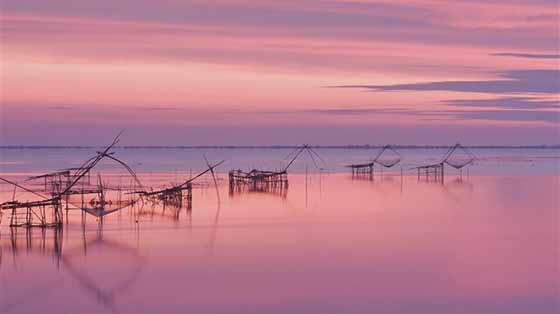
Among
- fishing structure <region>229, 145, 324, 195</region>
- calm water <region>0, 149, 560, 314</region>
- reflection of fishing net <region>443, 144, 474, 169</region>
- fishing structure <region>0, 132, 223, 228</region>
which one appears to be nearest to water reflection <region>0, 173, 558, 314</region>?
calm water <region>0, 149, 560, 314</region>

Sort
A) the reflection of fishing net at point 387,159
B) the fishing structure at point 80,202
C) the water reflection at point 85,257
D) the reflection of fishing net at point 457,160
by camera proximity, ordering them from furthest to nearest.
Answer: the reflection of fishing net at point 387,159, the reflection of fishing net at point 457,160, the fishing structure at point 80,202, the water reflection at point 85,257

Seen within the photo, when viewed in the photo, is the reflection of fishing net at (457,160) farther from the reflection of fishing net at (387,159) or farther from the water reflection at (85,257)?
the water reflection at (85,257)

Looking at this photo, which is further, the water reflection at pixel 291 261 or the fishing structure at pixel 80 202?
the fishing structure at pixel 80 202

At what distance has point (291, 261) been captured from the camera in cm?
1154

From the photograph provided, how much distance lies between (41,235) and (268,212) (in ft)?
18.1

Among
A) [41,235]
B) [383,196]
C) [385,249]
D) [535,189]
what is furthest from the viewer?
[535,189]

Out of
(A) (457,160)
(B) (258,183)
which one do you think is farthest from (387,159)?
(B) (258,183)

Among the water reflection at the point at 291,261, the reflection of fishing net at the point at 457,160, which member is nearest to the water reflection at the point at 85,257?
the water reflection at the point at 291,261

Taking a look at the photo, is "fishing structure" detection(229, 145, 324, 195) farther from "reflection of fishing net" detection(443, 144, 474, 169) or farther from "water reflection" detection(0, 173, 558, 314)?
"reflection of fishing net" detection(443, 144, 474, 169)

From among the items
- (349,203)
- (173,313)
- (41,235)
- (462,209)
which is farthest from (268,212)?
(173,313)

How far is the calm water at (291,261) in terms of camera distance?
9203 mm

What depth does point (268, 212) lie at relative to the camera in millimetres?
17906

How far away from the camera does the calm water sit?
9203 millimetres

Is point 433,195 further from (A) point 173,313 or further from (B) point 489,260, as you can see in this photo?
(A) point 173,313
